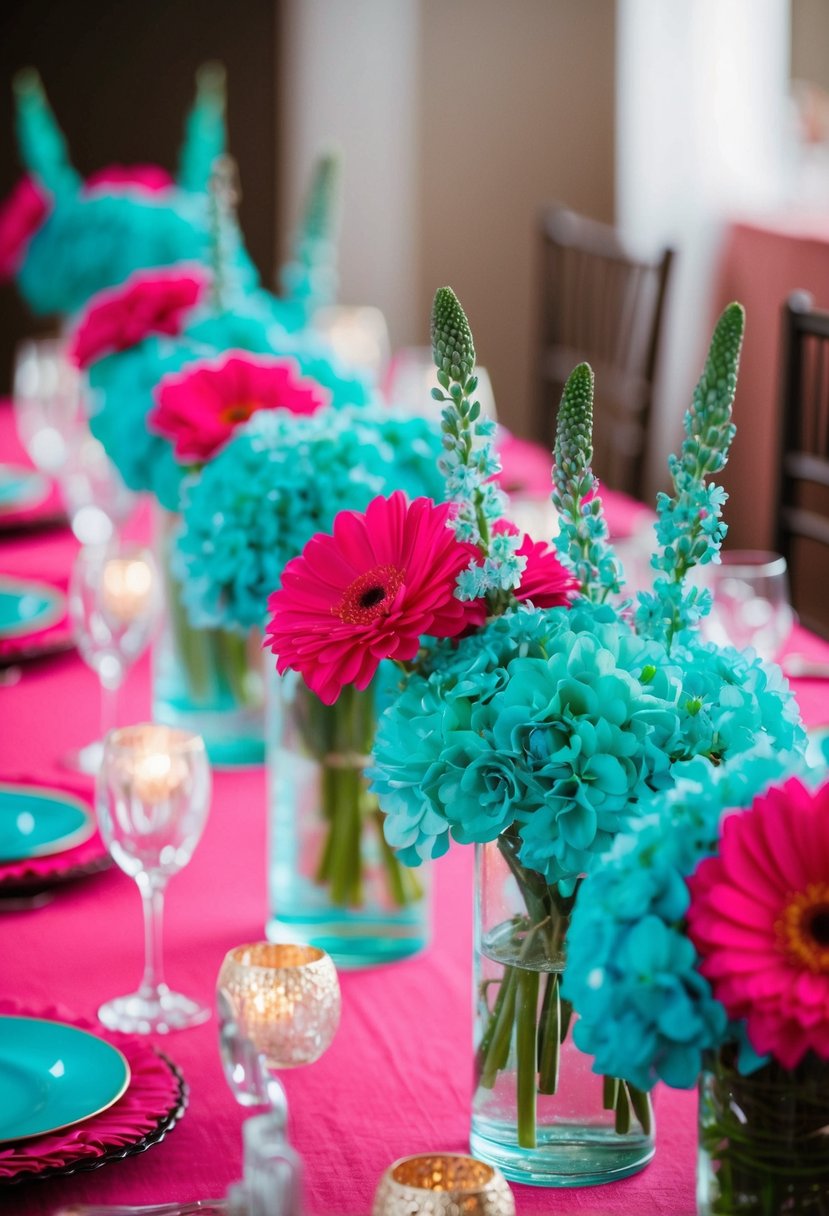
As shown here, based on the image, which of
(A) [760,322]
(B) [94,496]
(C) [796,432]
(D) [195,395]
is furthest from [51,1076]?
(A) [760,322]

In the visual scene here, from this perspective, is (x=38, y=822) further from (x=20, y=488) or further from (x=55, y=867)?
(x=20, y=488)

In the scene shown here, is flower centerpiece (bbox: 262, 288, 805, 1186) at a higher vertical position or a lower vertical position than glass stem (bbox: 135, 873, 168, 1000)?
higher

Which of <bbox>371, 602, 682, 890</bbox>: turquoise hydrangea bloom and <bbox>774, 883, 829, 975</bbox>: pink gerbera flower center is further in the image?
<bbox>371, 602, 682, 890</bbox>: turquoise hydrangea bloom

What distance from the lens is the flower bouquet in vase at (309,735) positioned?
1.20 metres

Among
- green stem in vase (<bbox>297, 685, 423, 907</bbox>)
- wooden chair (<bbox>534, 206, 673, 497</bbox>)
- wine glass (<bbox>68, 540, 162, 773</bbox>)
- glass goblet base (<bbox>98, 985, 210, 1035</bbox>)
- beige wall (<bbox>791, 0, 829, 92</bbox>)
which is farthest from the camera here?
beige wall (<bbox>791, 0, 829, 92</bbox>)

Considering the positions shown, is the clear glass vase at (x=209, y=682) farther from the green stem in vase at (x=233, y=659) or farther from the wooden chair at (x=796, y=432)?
the wooden chair at (x=796, y=432)

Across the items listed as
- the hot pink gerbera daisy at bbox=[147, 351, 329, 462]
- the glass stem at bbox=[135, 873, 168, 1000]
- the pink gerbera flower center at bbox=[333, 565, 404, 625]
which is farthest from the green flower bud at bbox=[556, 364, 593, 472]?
the hot pink gerbera daisy at bbox=[147, 351, 329, 462]

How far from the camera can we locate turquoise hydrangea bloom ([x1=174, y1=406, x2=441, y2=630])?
3.96 ft

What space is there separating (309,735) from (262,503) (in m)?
0.17

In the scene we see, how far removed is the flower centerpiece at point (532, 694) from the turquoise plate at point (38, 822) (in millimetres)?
524

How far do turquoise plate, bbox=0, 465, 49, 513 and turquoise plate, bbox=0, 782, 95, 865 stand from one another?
1038 mm

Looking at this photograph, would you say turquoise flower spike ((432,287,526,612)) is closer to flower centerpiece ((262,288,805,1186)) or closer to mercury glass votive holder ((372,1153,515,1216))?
flower centerpiece ((262,288,805,1186))

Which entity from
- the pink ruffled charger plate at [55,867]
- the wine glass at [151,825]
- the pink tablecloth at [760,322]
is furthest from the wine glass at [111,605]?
the pink tablecloth at [760,322]

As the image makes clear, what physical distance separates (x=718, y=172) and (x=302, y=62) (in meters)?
1.33
